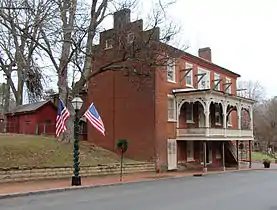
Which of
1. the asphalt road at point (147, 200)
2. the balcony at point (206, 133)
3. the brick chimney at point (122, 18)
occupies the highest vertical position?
the brick chimney at point (122, 18)

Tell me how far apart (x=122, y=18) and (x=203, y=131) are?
9808mm

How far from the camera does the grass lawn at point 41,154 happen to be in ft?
61.6

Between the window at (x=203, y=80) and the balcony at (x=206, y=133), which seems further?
the window at (x=203, y=80)

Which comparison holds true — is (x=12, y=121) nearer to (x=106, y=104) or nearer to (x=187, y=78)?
(x=106, y=104)

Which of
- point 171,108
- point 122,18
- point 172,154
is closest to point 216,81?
point 171,108

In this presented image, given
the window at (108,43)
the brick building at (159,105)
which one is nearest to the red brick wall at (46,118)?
the brick building at (159,105)

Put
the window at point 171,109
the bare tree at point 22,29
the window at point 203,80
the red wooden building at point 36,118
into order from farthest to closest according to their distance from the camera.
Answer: the red wooden building at point 36,118
the window at point 203,80
the window at point 171,109
the bare tree at point 22,29

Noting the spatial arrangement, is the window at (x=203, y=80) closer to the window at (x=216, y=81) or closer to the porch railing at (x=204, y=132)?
the window at (x=216, y=81)

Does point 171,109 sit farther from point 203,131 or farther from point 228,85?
point 228,85

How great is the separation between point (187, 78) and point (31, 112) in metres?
15.6

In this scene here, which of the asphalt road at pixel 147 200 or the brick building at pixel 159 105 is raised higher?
the brick building at pixel 159 105

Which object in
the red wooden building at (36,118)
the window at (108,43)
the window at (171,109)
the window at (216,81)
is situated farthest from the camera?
the red wooden building at (36,118)

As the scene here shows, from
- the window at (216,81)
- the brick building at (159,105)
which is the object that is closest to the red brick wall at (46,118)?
the brick building at (159,105)

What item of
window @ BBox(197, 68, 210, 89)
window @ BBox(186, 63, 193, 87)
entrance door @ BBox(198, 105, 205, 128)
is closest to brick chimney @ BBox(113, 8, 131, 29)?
window @ BBox(186, 63, 193, 87)
